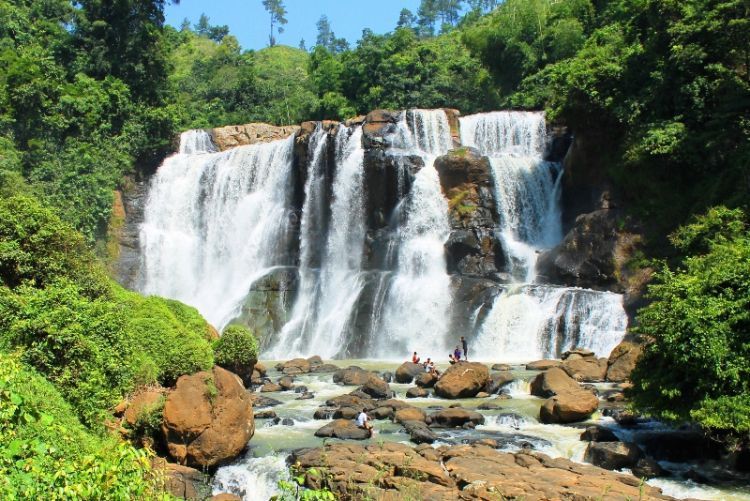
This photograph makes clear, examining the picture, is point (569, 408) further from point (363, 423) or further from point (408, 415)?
point (363, 423)

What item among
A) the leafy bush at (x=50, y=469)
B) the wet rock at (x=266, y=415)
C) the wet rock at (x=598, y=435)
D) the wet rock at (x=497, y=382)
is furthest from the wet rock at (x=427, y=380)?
the leafy bush at (x=50, y=469)

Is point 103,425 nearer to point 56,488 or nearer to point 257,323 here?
point 56,488

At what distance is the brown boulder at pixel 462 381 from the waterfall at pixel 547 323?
5665 millimetres

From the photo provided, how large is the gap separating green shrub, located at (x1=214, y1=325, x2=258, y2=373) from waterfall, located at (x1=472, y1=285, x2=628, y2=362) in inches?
405

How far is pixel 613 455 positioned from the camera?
514 inches

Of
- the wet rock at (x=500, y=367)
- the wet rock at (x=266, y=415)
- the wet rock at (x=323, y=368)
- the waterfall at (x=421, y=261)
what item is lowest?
the wet rock at (x=266, y=415)

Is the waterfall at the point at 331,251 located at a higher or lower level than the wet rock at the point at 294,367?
higher

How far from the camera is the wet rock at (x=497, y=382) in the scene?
19.8 metres

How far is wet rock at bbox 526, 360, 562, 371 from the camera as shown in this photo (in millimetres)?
22547

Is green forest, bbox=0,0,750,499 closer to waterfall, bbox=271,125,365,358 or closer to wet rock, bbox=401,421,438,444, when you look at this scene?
wet rock, bbox=401,421,438,444

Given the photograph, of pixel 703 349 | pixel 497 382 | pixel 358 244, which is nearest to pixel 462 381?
pixel 497 382

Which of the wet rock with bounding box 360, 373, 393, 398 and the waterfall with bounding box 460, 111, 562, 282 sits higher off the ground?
the waterfall with bounding box 460, 111, 562, 282

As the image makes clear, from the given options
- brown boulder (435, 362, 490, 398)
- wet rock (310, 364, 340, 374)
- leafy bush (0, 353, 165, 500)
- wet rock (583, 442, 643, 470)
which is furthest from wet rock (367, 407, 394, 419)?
leafy bush (0, 353, 165, 500)

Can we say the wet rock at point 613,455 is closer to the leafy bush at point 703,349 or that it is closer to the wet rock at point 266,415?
the leafy bush at point 703,349
